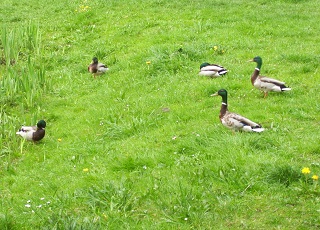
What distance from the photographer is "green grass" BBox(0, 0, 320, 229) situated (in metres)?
6.77

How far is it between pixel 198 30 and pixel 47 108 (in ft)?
18.9

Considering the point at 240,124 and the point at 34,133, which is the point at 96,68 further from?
the point at 240,124

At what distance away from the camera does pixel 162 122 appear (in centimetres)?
1022

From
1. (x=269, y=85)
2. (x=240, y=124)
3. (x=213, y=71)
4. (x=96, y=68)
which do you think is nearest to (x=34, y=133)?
(x=96, y=68)

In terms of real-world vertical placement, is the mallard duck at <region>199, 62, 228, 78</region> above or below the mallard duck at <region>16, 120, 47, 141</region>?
above

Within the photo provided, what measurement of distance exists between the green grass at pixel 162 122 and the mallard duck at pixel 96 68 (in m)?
0.28

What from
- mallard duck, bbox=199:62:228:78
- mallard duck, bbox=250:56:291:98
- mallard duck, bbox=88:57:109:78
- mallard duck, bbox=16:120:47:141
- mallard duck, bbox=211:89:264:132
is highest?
mallard duck, bbox=211:89:264:132

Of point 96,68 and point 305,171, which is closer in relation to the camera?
point 305,171

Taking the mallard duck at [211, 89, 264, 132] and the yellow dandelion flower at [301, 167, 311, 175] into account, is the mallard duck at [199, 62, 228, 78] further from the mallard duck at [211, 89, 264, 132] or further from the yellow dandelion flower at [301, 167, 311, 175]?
the yellow dandelion flower at [301, 167, 311, 175]

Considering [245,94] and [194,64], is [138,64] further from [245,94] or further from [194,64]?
[245,94]

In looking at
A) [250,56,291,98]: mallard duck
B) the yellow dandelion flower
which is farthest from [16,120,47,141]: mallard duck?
the yellow dandelion flower

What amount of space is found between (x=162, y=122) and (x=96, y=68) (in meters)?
4.07

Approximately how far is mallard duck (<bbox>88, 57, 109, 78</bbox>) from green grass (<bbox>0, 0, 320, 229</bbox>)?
28 centimetres

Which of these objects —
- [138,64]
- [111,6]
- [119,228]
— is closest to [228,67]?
[138,64]
